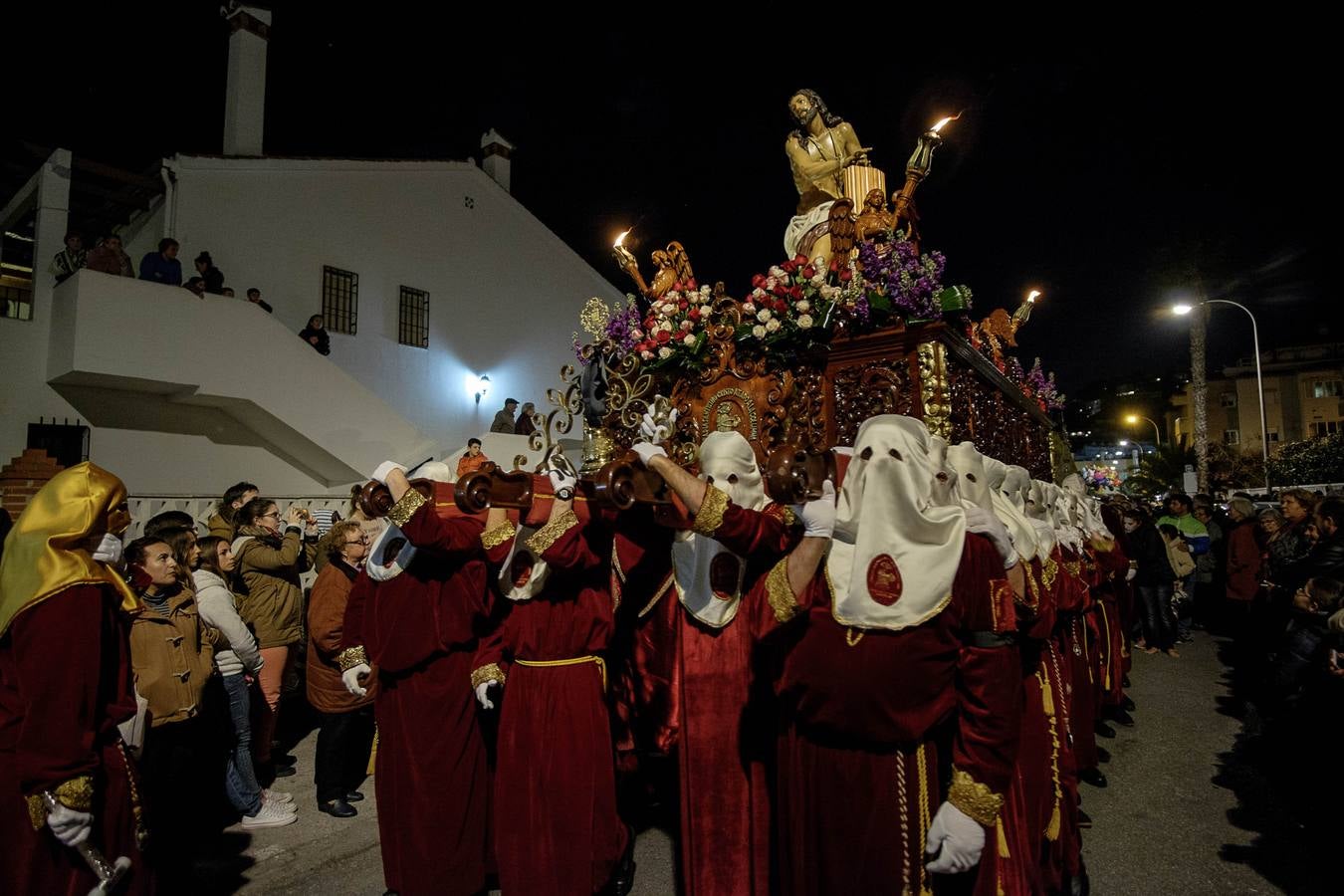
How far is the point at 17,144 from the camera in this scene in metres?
11.6

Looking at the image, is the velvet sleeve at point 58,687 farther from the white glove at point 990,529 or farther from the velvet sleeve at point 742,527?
the white glove at point 990,529

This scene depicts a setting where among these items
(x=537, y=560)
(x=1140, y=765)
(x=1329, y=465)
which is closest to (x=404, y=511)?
(x=537, y=560)

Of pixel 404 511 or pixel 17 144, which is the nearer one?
pixel 404 511

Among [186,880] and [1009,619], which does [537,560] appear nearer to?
[1009,619]

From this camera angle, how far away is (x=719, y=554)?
3.42 meters

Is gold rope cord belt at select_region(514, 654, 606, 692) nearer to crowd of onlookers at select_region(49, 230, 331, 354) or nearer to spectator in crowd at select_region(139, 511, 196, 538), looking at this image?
spectator in crowd at select_region(139, 511, 196, 538)

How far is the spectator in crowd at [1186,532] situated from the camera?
1141 centimetres

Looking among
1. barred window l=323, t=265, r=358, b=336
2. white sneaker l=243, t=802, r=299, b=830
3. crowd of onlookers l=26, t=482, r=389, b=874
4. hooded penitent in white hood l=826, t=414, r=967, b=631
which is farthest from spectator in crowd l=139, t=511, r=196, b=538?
barred window l=323, t=265, r=358, b=336

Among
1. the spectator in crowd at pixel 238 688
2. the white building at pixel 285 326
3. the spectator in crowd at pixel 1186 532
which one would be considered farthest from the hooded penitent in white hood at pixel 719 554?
the spectator in crowd at pixel 1186 532

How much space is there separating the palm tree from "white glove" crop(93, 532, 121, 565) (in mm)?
33576

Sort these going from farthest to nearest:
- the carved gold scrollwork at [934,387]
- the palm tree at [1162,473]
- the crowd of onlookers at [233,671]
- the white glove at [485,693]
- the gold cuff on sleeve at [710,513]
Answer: the palm tree at [1162,473], the crowd of onlookers at [233,671], the carved gold scrollwork at [934,387], the white glove at [485,693], the gold cuff on sleeve at [710,513]

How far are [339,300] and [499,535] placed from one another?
12608 mm

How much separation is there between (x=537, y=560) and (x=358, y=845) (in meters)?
2.67

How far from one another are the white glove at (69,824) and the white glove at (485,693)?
168cm
